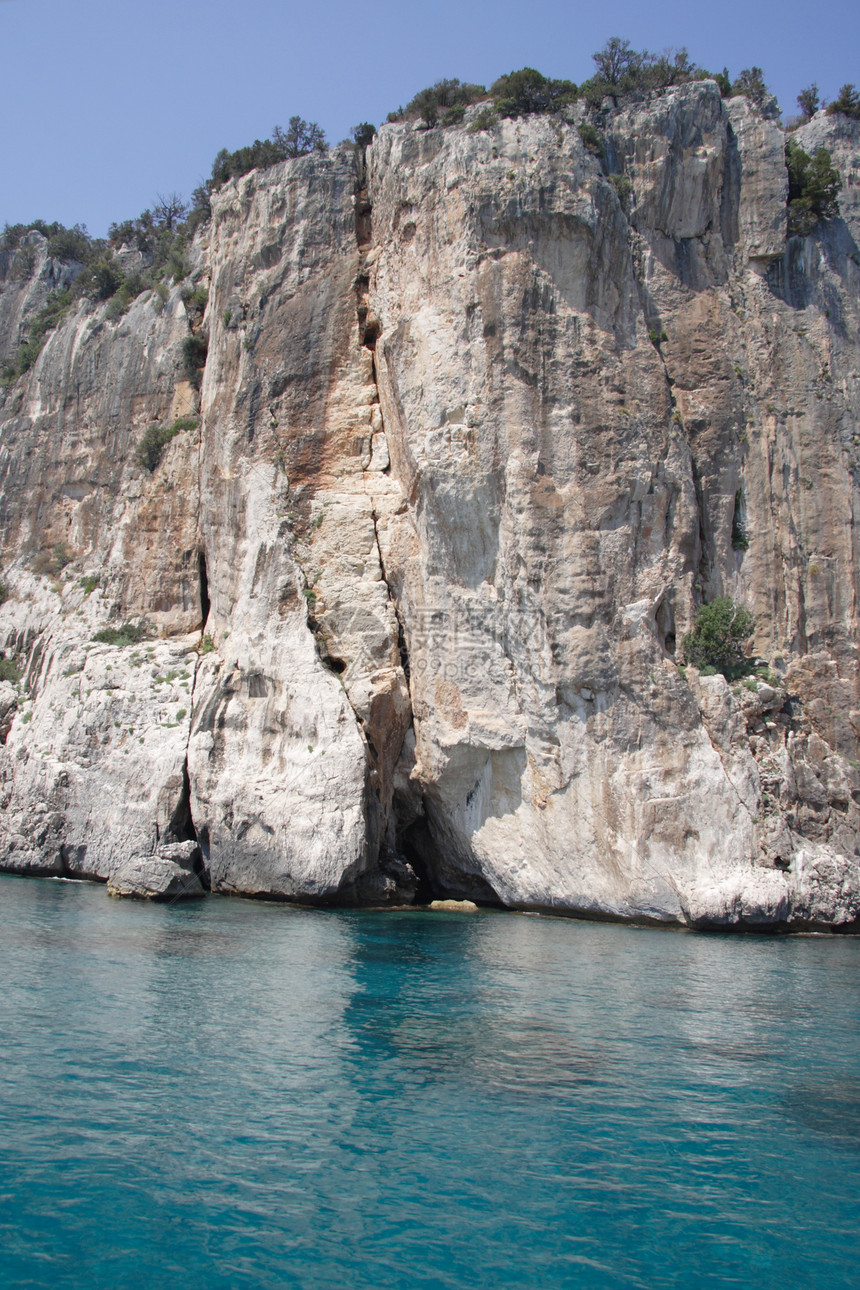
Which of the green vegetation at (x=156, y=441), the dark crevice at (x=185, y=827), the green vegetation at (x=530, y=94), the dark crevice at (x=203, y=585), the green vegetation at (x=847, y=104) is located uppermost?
the green vegetation at (x=847, y=104)

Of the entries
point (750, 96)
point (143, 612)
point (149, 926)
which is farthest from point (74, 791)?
point (750, 96)

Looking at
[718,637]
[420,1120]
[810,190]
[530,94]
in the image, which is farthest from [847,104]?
[420,1120]

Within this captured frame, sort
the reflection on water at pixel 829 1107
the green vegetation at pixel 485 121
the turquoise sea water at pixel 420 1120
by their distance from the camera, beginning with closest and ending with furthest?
the turquoise sea water at pixel 420 1120 → the reflection on water at pixel 829 1107 → the green vegetation at pixel 485 121

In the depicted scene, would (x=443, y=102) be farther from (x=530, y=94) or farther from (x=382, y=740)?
(x=382, y=740)

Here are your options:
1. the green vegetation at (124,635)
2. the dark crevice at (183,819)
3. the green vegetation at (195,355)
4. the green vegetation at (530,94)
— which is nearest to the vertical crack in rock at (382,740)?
the dark crevice at (183,819)

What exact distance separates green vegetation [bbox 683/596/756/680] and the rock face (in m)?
0.49

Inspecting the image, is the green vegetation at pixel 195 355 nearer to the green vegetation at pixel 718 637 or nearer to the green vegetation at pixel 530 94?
the green vegetation at pixel 530 94

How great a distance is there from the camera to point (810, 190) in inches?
1014

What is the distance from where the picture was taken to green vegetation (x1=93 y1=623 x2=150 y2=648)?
2850 cm

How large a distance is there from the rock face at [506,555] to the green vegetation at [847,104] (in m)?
0.29

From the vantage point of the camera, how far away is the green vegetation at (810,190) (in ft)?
84.2

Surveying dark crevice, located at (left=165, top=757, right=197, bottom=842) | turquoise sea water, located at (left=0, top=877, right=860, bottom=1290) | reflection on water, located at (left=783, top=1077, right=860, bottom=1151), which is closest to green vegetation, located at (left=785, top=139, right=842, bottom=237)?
turquoise sea water, located at (left=0, top=877, right=860, bottom=1290)

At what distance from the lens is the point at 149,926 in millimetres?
17719

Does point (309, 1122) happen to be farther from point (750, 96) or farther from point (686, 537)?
point (750, 96)
